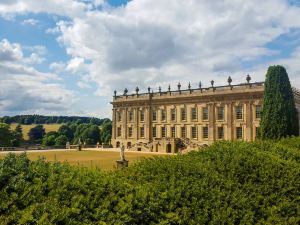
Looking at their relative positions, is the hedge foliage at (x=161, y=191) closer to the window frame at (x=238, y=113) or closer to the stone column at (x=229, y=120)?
the window frame at (x=238, y=113)

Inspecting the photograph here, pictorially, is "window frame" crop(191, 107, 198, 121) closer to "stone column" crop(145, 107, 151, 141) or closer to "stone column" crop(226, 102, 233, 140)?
"stone column" crop(226, 102, 233, 140)

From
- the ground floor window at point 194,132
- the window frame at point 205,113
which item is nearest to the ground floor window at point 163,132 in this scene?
the ground floor window at point 194,132

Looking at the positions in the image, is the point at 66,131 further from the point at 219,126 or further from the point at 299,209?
the point at 299,209

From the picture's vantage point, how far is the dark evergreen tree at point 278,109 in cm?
3788

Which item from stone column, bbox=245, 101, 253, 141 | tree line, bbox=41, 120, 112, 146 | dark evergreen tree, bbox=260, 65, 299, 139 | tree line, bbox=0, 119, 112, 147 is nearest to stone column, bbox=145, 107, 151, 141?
tree line, bbox=0, 119, 112, 147

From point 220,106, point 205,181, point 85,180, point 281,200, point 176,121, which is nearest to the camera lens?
point 85,180

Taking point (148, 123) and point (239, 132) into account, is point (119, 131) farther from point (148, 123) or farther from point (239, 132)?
point (239, 132)

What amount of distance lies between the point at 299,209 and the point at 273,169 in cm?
139

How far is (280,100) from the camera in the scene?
38844 millimetres

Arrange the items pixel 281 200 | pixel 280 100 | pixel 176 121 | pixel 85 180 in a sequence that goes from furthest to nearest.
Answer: pixel 176 121 < pixel 280 100 < pixel 281 200 < pixel 85 180

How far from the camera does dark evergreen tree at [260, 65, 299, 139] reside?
37875 millimetres

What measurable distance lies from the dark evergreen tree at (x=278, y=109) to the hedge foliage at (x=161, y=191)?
26810 millimetres

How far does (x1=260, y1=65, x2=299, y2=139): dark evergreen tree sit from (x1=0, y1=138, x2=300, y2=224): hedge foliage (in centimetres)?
2681

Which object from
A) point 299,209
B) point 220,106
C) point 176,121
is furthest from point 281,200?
point 176,121
